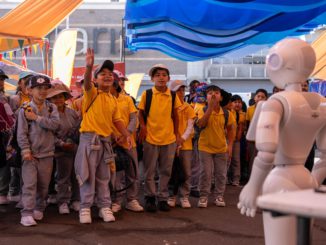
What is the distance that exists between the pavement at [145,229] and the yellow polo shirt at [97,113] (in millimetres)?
965

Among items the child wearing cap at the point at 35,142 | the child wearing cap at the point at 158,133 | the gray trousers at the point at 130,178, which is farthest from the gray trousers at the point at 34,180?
the child wearing cap at the point at 158,133

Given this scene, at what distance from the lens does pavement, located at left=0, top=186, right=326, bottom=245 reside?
4164mm

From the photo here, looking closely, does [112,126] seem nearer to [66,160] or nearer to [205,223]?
[66,160]

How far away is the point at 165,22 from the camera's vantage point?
6.98 metres

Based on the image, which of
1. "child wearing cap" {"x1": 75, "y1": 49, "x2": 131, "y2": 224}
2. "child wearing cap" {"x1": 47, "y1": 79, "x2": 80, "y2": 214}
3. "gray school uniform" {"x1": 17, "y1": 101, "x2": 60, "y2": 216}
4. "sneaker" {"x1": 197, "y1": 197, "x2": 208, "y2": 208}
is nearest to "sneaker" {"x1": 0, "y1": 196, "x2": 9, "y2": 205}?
"child wearing cap" {"x1": 47, "y1": 79, "x2": 80, "y2": 214}

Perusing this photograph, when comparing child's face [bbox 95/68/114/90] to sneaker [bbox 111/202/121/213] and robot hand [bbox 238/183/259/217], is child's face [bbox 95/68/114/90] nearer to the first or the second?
sneaker [bbox 111/202/121/213]

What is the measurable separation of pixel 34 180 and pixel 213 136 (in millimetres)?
2116

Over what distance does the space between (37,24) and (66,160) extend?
4165 mm

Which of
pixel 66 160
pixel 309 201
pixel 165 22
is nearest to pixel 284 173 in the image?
A: pixel 309 201

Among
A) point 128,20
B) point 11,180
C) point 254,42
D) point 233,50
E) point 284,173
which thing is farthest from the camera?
point 233,50

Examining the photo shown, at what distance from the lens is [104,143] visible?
4703 mm

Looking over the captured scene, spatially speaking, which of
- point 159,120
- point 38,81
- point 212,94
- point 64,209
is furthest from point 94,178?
point 212,94

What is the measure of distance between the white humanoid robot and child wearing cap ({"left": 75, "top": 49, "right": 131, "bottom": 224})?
2.18 meters

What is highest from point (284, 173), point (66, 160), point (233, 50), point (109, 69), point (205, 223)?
point (233, 50)
